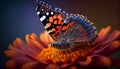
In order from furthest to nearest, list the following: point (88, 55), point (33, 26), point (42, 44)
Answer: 1. point (33, 26)
2. point (42, 44)
3. point (88, 55)

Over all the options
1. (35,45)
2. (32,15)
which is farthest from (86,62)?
(32,15)

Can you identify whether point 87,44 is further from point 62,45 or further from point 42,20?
point 42,20

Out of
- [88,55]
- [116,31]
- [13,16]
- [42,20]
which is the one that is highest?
[13,16]

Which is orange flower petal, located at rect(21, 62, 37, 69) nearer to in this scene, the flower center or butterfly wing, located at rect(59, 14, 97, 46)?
the flower center

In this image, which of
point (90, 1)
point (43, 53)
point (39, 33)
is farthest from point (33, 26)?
point (90, 1)

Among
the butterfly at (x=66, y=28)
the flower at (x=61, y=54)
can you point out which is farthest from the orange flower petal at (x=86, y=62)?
the butterfly at (x=66, y=28)

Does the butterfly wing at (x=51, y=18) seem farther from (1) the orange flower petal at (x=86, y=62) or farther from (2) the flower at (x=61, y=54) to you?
(1) the orange flower petal at (x=86, y=62)
